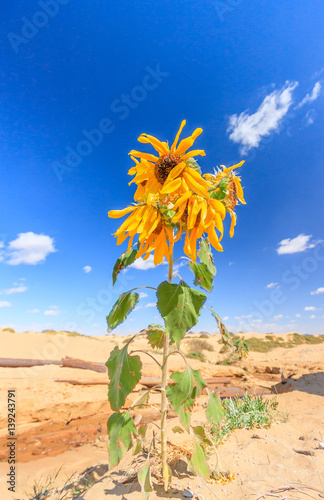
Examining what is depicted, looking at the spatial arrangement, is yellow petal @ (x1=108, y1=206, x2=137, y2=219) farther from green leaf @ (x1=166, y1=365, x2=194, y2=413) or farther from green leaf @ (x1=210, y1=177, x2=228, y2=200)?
green leaf @ (x1=166, y1=365, x2=194, y2=413)

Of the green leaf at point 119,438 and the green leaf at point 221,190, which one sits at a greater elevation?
the green leaf at point 221,190

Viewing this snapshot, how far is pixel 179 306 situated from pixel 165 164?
957 millimetres

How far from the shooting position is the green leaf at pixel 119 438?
1.83m

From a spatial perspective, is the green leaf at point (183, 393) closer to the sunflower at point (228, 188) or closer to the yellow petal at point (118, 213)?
the sunflower at point (228, 188)

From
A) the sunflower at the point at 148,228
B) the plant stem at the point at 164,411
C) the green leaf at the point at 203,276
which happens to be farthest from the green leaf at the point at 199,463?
the sunflower at the point at 148,228

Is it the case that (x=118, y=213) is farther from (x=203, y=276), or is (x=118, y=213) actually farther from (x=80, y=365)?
(x=80, y=365)

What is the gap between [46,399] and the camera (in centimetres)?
696

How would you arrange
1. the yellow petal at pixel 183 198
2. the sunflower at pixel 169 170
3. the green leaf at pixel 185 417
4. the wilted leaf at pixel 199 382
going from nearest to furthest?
the yellow petal at pixel 183 198
the sunflower at pixel 169 170
the green leaf at pixel 185 417
the wilted leaf at pixel 199 382

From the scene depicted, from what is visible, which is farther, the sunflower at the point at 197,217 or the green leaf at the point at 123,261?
the green leaf at the point at 123,261

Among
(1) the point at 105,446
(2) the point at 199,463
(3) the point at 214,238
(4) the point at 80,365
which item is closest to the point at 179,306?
(3) the point at 214,238

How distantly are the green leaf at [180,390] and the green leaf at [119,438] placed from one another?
1.39 feet

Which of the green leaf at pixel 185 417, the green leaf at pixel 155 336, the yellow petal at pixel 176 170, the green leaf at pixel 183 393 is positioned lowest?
the green leaf at pixel 185 417

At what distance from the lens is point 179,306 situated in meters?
1.70

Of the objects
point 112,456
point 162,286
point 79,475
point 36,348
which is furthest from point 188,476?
point 36,348
